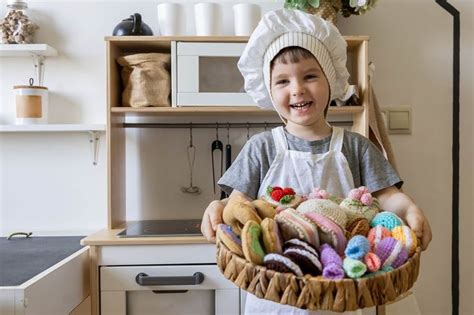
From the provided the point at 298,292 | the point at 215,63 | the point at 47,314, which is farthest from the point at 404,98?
the point at 47,314

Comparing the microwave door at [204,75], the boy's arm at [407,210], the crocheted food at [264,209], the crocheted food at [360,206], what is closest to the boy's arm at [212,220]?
the crocheted food at [264,209]

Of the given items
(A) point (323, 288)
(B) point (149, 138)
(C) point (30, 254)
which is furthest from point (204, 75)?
(A) point (323, 288)

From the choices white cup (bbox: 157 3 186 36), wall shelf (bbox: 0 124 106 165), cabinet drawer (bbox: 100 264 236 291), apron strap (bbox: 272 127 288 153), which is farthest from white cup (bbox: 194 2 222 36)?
cabinet drawer (bbox: 100 264 236 291)

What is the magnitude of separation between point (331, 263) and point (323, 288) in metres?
0.04

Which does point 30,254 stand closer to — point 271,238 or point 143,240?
point 143,240

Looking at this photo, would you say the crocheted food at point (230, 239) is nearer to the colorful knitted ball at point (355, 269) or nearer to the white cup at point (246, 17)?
the colorful knitted ball at point (355, 269)

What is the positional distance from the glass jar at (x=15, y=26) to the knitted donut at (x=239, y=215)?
1.18 metres

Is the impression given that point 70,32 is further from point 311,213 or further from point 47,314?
point 311,213

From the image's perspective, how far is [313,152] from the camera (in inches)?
33.5

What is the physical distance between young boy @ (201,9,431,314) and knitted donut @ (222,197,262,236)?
0.44 feet

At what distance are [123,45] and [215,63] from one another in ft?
1.01

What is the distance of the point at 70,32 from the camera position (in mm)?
1479

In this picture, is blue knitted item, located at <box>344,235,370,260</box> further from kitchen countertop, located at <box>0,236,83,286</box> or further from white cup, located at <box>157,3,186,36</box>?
white cup, located at <box>157,3,186,36</box>

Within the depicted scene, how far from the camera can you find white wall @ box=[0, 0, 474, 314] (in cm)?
148
